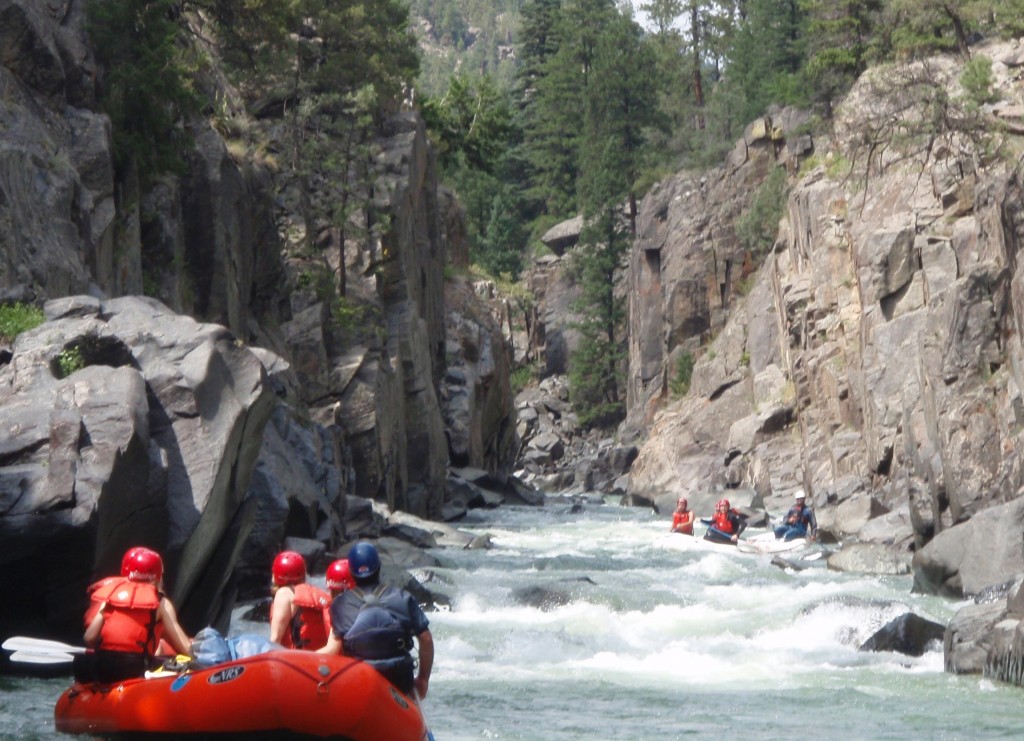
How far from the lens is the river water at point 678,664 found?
10312 mm

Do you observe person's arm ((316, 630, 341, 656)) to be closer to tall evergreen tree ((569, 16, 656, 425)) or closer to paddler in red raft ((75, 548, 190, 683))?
paddler in red raft ((75, 548, 190, 683))

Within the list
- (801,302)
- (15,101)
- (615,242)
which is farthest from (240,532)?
(615,242)

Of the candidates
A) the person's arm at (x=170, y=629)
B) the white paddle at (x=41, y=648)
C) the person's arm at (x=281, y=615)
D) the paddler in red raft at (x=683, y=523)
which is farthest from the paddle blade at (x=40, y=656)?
the paddler in red raft at (x=683, y=523)

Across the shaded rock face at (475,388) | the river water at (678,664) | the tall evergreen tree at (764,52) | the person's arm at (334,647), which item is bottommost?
the river water at (678,664)

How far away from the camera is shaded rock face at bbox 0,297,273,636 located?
33.5 feet

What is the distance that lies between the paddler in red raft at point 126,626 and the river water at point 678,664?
84cm

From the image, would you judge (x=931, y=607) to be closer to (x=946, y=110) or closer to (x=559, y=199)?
(x=946, y=110)

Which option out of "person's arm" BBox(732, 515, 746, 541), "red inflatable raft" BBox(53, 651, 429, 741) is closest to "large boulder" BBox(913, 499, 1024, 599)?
"person's arm" BBox(732, 515, 746, 541)

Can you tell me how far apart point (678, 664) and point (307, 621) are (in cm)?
573

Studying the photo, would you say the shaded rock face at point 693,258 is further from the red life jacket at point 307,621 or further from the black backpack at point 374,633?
the black backpack at point 374,633

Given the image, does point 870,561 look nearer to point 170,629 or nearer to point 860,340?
point 860,340

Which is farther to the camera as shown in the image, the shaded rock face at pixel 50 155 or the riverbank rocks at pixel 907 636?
the shaded rock face at pixel 50 155

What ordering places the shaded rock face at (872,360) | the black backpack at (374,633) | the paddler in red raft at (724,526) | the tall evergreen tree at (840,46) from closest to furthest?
1. the black backpack at (374,633)
2. the shaded rock face at (872,360)
3. the paddler in red raft at (724,526)
4. the tall evergreen tree at (840,46)

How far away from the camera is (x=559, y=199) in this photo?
6888 cm
